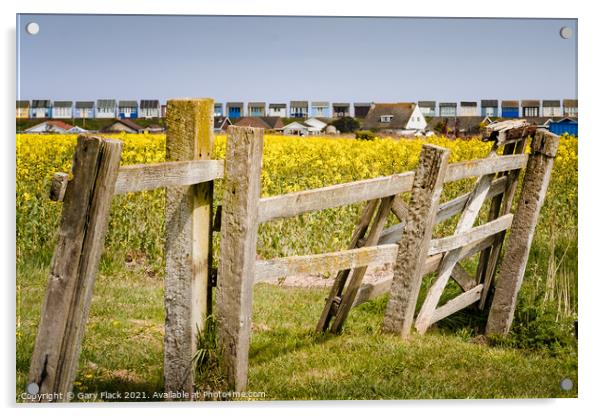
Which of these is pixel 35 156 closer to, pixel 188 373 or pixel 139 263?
pixel 139 263

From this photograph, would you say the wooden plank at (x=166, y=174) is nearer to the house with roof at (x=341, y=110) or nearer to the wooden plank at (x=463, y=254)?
the house with roof at (x=341, y=110)

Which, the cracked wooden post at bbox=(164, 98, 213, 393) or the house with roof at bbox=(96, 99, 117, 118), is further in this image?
the house with roof at bbox=(96, 99, 117, 118)

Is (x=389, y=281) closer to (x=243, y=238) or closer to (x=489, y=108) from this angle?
(x=489, y=108)

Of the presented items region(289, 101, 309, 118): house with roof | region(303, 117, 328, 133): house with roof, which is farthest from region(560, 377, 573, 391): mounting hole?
region(289, 101, 309, 118): house with roof

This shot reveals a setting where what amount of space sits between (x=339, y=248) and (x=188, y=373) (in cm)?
387

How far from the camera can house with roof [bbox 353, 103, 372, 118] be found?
19.5ft

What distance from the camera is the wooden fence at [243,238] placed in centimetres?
383

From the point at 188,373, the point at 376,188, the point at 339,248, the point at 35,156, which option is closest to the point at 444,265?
the point at 376,188

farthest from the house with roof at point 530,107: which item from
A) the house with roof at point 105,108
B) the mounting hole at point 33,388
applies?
the mounting hole at point 33,388

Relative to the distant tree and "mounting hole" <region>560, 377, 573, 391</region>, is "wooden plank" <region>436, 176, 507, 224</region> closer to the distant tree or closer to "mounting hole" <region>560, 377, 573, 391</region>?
the distant tree

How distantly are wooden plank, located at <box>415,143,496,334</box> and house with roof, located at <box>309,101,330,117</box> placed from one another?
147 centimetres

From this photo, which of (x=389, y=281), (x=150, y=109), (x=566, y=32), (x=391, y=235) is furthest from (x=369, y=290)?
(x=566, y=32)

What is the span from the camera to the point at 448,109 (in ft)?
19.6

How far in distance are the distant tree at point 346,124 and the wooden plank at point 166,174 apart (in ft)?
5.16
